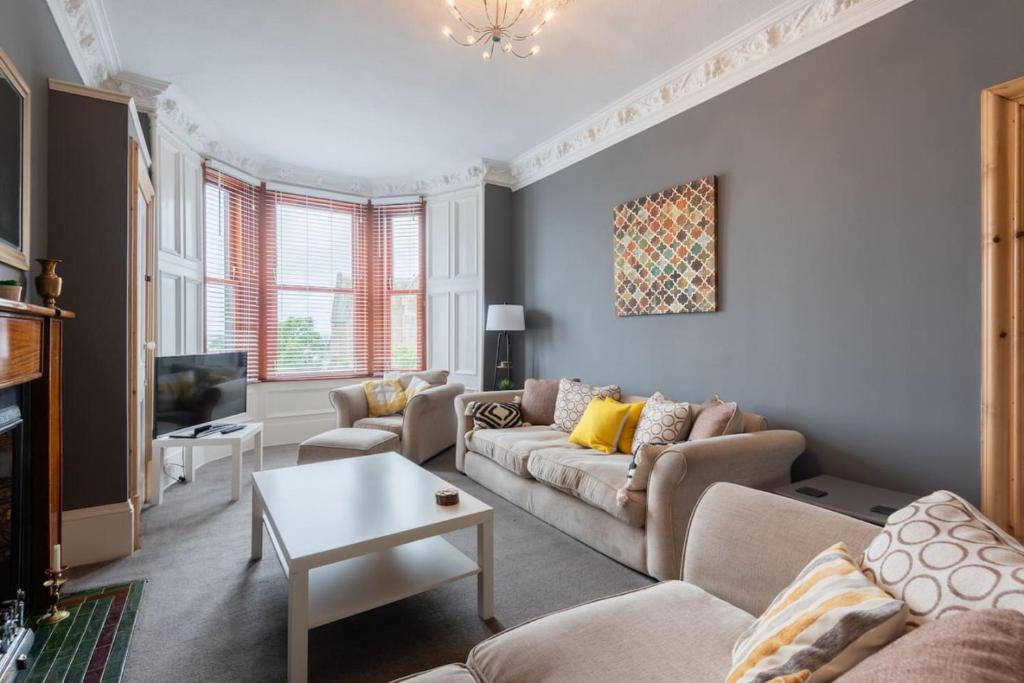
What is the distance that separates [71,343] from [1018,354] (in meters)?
4.25

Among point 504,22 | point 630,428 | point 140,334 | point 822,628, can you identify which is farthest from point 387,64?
point 822,628

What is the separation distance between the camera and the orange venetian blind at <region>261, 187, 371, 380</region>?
5.09 metres

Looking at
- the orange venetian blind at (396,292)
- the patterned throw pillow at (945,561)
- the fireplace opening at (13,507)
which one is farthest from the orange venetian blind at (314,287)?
the patterned throw pillow at (945,561)

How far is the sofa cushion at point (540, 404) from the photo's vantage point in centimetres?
389

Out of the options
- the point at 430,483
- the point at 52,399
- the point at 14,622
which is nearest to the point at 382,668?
the point at 430,483

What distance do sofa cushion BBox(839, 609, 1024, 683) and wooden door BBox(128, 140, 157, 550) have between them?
3.18 meters

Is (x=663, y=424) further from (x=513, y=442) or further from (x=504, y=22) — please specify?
(x=504, y=22)

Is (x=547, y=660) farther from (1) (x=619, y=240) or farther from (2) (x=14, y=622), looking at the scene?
(1) (x=619, y=240)

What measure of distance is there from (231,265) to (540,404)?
130 inches

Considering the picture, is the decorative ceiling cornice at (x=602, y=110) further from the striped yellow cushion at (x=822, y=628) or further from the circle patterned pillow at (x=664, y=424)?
the striped yellow cushion at (x=822, y=628)

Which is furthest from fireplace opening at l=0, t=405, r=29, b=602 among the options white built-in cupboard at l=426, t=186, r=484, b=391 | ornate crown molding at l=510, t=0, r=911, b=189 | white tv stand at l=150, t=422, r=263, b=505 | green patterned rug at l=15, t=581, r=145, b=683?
ornate crown molding at l=510, t=0, r=911, b=189

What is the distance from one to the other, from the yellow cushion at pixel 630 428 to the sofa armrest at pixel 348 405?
2451 mm

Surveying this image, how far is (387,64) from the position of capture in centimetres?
314

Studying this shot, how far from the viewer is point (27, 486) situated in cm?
182
